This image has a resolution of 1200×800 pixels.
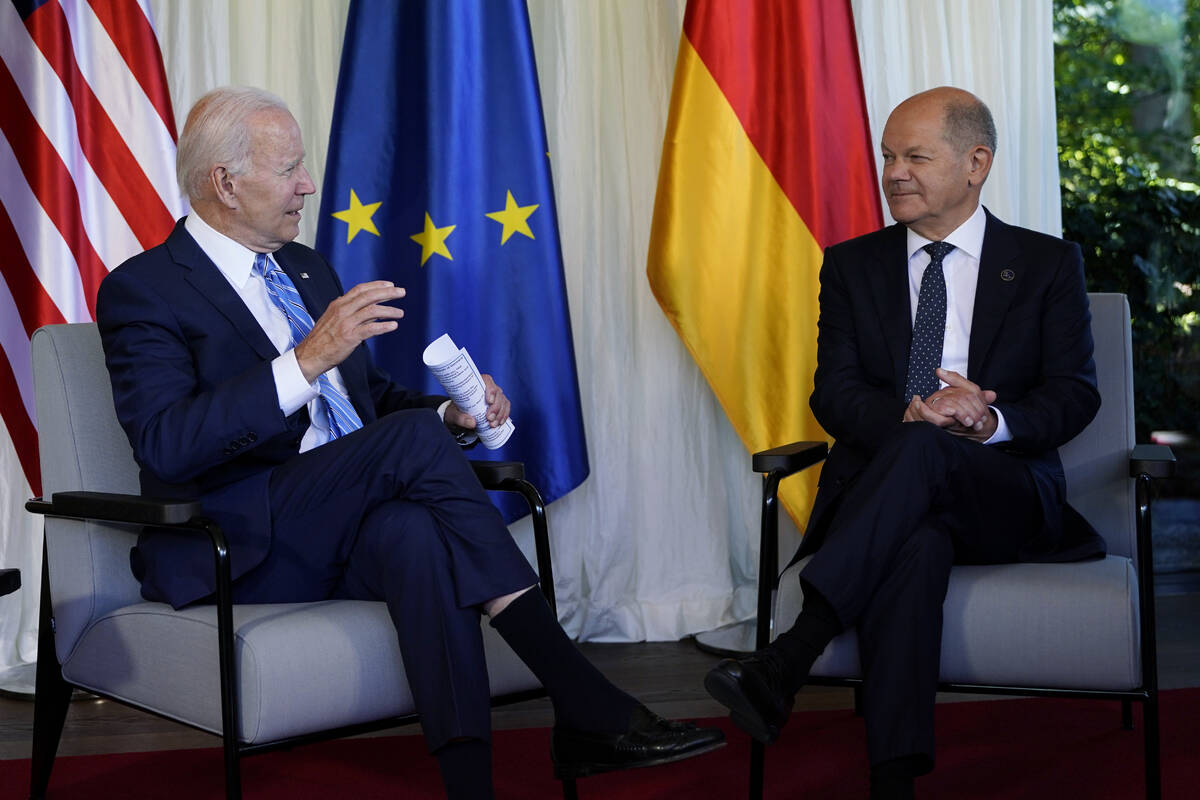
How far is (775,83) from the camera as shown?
3.48m

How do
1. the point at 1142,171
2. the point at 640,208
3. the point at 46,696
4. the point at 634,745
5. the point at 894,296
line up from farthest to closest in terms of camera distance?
the point at 1142,171, the point at 640,208, the point at 894,296, the point at 46,696, the point at 634,745

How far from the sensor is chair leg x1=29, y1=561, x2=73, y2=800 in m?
2.35

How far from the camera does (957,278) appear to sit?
270 centimetres

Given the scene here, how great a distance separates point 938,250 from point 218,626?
66.2 inches

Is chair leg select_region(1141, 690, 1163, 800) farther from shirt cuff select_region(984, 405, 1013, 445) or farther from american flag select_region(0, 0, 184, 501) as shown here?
american flag select_region(0, 0, 184, 501)

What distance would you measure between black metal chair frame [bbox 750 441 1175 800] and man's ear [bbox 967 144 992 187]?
0.70m

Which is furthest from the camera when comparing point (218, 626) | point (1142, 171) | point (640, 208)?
point (1142, 171)

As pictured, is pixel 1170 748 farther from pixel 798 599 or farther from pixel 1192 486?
pixel 1192 486

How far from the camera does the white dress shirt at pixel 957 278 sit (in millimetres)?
2645

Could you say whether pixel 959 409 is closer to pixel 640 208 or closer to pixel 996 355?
pixel 996 355

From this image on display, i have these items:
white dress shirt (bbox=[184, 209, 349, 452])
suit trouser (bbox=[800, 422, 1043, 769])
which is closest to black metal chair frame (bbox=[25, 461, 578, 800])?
white dress shirt (bbox=[184, 209, 349, 452])

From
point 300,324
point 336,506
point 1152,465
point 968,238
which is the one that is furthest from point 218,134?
point 1152,465

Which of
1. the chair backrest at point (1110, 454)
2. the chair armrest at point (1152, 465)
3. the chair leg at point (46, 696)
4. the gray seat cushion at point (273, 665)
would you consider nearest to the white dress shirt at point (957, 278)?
the chair backrest at point (1110, 454)

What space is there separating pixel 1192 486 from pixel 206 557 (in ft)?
11.4
